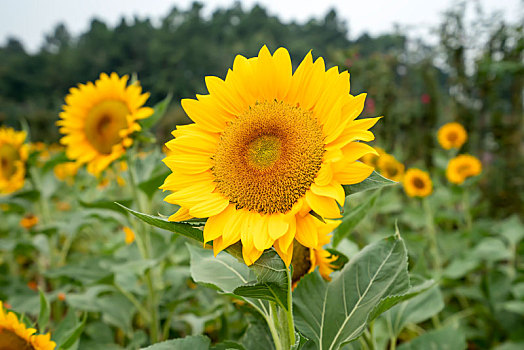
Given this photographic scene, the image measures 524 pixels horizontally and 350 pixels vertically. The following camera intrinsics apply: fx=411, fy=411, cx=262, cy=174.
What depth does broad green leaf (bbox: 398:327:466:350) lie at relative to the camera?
1.19 meters

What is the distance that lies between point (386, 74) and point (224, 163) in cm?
662

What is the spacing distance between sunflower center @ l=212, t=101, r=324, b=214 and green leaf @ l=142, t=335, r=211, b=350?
336mm

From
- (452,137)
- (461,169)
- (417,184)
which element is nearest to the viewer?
(417,184)

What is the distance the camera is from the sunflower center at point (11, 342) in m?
0.99

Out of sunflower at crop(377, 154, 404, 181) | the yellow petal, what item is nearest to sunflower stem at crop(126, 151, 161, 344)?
the yellow petal

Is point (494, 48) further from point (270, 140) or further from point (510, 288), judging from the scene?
point (270, 140)

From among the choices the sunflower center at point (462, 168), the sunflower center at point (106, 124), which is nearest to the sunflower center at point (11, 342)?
the sunflower center at point (106, 124)

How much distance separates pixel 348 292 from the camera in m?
0.90

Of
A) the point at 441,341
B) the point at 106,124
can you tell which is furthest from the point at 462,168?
the point at 106,124

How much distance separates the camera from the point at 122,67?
116 ft

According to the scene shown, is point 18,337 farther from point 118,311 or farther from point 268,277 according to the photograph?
point 118,311

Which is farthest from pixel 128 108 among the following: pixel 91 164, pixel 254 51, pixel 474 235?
pixel 254 51

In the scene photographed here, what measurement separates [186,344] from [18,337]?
0.44 metres

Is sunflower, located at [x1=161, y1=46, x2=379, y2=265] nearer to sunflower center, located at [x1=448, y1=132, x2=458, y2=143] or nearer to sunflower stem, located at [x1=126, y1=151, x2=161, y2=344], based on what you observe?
sunflower stem, located at [x1=126, y1=151, x2=161, y2=344]
